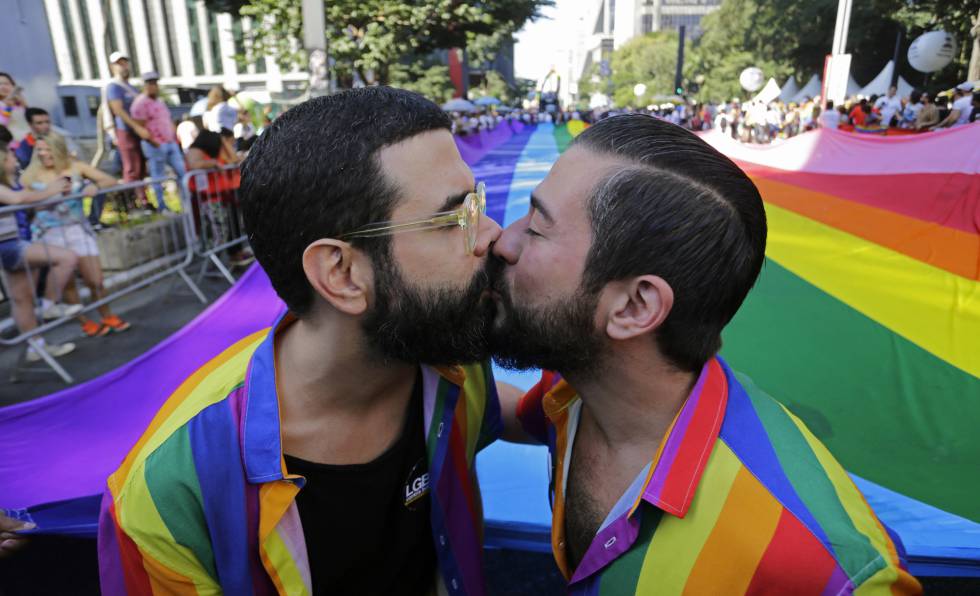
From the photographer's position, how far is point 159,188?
26.0 feet

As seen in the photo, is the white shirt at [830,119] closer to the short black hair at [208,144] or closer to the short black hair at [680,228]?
the short black hair at [208,144]

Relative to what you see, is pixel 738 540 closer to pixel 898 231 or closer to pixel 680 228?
pixel 680 228

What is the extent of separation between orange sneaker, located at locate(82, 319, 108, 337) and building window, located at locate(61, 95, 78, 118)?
30804 millimetres

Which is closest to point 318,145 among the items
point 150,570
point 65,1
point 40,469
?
point 150,570

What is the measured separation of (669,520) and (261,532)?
0.97m

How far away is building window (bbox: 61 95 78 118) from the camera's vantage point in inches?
1211

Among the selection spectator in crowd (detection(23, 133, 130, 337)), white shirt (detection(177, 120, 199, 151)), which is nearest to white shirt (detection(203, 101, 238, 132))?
white shirt (detection(177, 120, 199, 151))

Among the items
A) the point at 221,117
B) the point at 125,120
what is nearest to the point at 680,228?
the point at 125,120

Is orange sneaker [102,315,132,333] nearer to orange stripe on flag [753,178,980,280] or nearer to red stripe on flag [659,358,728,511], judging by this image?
red stripe on flag [659,358,728,511]

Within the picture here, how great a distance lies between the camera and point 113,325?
242 inches

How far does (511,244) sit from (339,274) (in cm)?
49

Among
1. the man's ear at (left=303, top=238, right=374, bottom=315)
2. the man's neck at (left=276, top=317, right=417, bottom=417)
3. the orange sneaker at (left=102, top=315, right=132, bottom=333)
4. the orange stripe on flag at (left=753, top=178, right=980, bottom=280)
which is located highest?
the man's ear at (left=303, top=238, right=374, bottom=315)

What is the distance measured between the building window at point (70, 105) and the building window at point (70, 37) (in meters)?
20.7

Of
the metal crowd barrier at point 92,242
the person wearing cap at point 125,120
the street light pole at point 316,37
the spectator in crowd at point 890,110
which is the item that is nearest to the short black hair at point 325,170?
the metal crowd barrier at point 92,242
